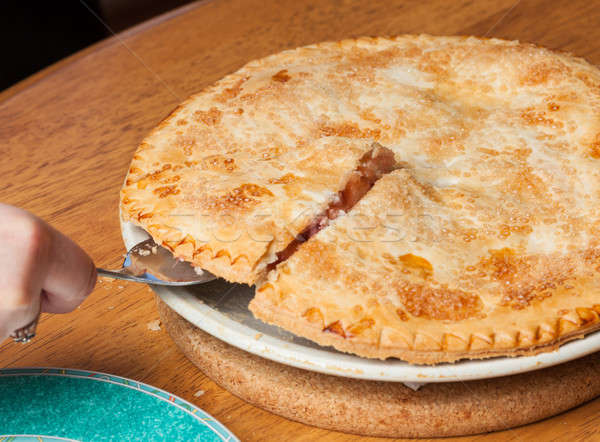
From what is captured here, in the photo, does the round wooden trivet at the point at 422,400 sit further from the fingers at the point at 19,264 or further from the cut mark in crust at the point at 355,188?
the fingers at the point at 19,264

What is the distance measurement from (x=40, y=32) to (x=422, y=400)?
10.2 feet

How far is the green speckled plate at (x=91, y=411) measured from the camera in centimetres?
94

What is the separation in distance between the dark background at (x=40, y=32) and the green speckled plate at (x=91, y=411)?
241 centimetres

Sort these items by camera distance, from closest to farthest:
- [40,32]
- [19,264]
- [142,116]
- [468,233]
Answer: [19,264]
[468,233]
[142,116]
[40,32]

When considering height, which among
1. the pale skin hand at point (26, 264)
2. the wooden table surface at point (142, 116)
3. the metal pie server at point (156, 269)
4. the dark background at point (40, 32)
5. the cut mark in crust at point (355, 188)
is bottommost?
the dark background at point (40, 32)

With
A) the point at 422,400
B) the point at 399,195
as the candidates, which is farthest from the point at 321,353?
the point at 399,195

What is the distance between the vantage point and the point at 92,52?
2029 mm

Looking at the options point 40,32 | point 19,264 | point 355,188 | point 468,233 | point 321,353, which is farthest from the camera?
point 40,32

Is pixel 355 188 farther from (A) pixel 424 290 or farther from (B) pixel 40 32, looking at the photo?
(B) pixel 40 32

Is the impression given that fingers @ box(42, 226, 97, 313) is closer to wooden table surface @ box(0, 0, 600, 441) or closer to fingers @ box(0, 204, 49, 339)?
fingers @ box(0, 204, 49, 339)

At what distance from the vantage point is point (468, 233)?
3.42 ft

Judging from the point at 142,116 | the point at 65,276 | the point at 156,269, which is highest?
the point at 65,276

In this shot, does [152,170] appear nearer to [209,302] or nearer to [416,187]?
[209,302]

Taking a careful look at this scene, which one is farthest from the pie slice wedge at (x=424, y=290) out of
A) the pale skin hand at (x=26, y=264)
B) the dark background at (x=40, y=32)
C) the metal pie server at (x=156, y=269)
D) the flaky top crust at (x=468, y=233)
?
the dark background at (x=40, y=32)
